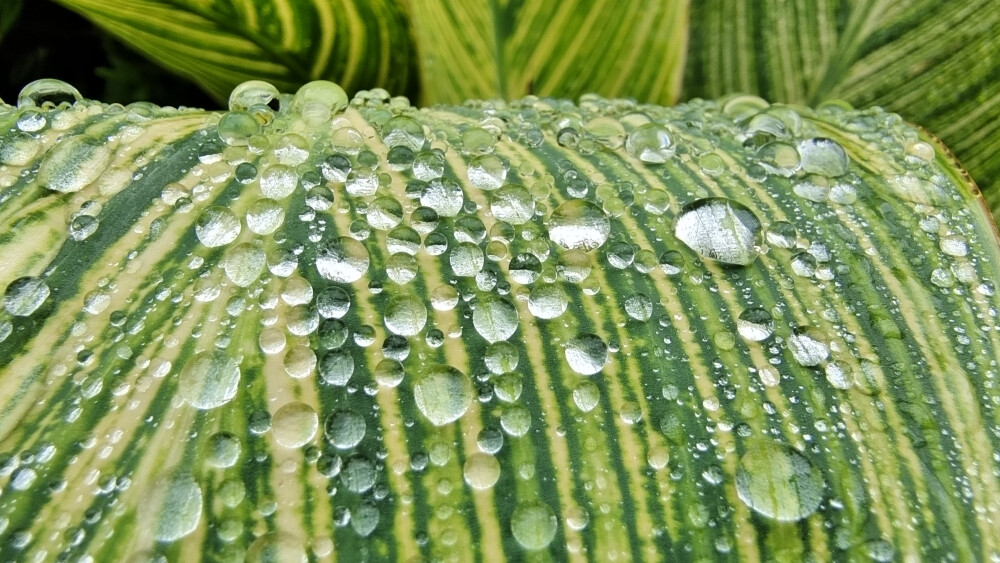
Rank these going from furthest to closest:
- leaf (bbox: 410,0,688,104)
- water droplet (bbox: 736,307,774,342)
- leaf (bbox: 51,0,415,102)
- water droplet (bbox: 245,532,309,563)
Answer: leaf (bbox: 410,0,688,104), leaf (bbox: 51,0,415,102), water droplet (bbox: 736,307,774,342), water droplet (bbox: 245,532,309,563)

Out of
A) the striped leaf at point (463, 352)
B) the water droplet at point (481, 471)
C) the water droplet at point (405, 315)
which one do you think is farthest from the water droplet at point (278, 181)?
the water droplet at point (481, 471)

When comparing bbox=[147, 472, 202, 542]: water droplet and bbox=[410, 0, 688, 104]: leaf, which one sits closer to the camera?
bbox=[147, 472, 202, 542]: water droplet

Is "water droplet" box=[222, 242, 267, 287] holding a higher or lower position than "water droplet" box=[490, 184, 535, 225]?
lower

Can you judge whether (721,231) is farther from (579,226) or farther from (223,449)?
(223,449)

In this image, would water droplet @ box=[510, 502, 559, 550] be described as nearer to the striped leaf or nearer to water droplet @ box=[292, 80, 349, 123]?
the striped leaf

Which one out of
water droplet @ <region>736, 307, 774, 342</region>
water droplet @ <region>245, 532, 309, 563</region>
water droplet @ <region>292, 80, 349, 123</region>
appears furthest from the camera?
water droplet @ <region>292, 80, 349, 123</region>

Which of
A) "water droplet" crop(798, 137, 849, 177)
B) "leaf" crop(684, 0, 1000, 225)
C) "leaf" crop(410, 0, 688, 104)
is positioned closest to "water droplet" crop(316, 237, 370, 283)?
"water droplet" crop(798, 137, 849, 177)

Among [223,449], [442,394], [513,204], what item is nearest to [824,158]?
[513,204]

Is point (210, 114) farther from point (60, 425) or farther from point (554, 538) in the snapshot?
point (554, 538)
